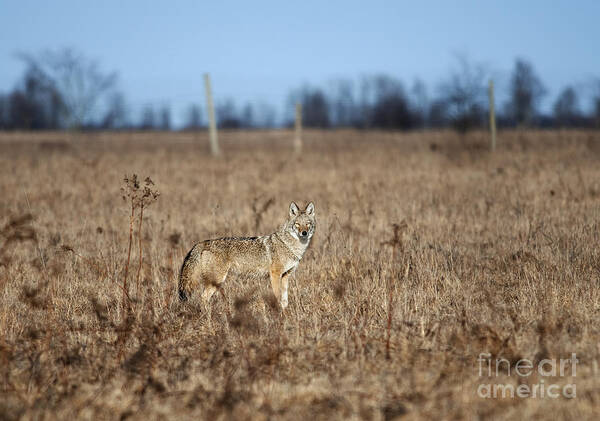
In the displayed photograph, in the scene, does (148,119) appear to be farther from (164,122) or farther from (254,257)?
(254,257)

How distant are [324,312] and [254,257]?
1.36 m

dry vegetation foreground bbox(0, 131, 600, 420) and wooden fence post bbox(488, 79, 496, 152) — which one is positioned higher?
wooden fence post bbox(488, 79, 496, 152)

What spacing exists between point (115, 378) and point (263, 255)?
9.20ft

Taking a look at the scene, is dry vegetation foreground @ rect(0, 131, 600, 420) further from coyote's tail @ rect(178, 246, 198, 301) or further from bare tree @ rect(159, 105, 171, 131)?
bare tree @ rect(159, 105, 171, 131)

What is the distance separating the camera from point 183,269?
6.09m

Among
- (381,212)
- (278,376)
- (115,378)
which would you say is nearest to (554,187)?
(381,212)

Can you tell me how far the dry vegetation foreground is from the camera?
3617 mm

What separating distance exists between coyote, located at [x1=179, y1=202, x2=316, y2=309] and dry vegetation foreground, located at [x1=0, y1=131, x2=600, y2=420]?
0.78 ft

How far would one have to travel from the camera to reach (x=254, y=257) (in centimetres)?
645

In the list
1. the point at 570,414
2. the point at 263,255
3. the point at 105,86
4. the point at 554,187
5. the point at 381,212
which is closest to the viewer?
the point at 570,414

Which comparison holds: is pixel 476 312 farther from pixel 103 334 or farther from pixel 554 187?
pixel 554 187

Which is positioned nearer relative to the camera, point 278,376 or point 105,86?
point 278,376

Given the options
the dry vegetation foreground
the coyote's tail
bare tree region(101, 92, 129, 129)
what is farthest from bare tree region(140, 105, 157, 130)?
the coyote's tail

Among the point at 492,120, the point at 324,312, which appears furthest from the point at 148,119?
the point at 324,312
